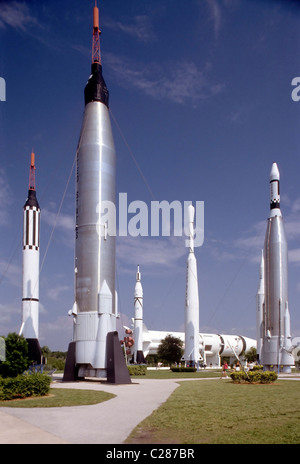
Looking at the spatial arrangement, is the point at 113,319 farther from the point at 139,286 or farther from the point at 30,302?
the point at 139,286

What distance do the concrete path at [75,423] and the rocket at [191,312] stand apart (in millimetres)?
36398

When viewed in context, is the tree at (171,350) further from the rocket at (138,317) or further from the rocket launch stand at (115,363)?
the rocket launch stand at (115,363)

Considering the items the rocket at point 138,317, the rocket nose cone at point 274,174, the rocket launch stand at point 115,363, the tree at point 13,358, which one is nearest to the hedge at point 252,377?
the rocket launch stand at point 115,363

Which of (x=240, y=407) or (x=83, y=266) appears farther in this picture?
(x=83, y=266)

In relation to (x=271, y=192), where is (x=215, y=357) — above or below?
below

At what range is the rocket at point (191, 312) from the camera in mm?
51781

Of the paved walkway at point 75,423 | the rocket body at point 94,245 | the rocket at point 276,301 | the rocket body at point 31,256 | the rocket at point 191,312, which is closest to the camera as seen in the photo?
the paved walkway at point 75,423

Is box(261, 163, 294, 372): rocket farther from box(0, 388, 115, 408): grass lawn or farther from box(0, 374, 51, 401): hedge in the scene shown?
box(0, 374, 51, 401): hedge

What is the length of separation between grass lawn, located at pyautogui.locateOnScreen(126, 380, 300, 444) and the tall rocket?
11720 mm

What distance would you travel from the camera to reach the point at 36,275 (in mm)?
44125

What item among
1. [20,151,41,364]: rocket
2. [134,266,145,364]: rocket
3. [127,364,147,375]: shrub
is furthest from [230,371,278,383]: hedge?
[134,266,145,364]: rocket

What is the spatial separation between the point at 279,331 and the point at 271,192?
14779 millimetres

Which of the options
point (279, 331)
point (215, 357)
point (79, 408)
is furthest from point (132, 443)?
point (215, 357)

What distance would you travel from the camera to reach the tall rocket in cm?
2781
